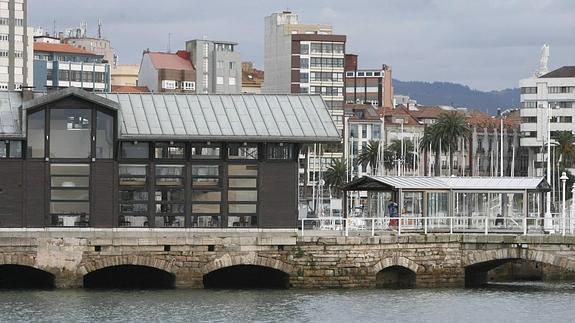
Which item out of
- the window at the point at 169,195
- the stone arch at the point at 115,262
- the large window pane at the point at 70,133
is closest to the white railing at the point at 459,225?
the window at the point at 169,195

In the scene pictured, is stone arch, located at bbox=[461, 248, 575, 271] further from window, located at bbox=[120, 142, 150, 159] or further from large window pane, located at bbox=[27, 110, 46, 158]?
large window pane, located at bbox=[27, 110, 46, 158]

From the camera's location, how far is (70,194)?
69750 millimetres

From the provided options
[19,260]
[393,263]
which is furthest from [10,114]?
[393,263]

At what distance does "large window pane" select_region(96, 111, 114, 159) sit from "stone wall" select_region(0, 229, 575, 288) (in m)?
3.35

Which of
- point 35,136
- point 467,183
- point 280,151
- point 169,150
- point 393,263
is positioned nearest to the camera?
point 35,136

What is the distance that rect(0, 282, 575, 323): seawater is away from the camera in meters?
60.9

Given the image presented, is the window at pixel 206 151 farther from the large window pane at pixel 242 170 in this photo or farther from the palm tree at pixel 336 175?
the palm tree at pixel 336 175

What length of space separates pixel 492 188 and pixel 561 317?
1364 cm

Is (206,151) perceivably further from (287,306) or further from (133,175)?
(287,306)

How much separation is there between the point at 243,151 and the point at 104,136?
5.99 meters

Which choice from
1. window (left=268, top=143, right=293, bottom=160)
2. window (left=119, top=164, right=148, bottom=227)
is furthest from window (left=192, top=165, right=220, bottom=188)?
window (left=268, top=143, right=293, bottom=160)

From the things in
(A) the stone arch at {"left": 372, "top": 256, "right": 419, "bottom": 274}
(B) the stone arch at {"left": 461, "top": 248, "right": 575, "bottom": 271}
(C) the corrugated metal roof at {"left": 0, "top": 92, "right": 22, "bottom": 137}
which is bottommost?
(A) the stone arch at {"left": 372, "top": 256, "right": 419, "bottom": 274}

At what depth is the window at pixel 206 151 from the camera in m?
70.9

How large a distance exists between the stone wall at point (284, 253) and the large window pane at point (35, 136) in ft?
11.3
